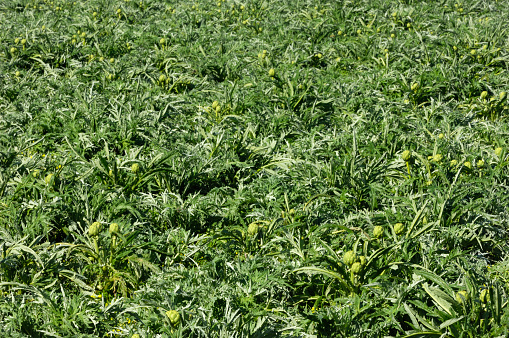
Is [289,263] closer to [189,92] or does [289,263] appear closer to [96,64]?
[189,92]

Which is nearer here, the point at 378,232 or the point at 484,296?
the point at 484,296

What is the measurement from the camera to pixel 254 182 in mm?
4086

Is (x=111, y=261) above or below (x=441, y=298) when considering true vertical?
below

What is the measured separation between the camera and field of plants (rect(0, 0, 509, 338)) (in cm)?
282

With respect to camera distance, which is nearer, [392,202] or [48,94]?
[392,202]

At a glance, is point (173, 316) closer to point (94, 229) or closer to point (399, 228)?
point (94, 229)

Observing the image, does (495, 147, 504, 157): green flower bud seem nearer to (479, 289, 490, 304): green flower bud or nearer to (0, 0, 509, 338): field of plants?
(0, 0, 509, 338): field of plants

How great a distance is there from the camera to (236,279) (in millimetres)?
2988

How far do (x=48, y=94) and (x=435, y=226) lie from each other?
4061mm

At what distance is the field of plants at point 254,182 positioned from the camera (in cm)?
282

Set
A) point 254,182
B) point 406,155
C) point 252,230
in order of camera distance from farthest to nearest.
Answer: point 254,182 < point 406,155 < point 252,230

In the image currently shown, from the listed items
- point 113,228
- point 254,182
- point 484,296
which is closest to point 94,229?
point 113,228

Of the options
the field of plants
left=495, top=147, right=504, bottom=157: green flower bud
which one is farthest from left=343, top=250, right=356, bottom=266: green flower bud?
left=495, top=147, right=504, bottom=157: green flower bud

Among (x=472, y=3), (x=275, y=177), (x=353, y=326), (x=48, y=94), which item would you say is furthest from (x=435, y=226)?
(x=472, y=3)
